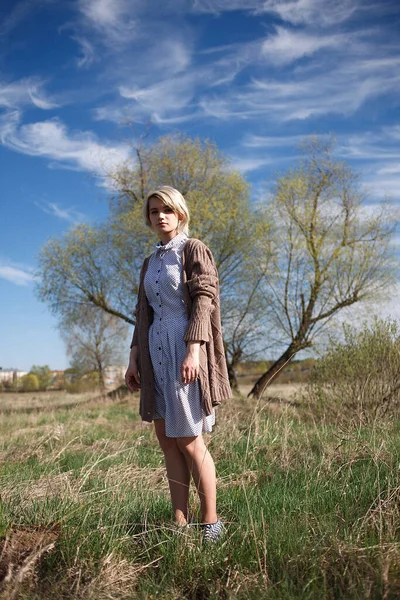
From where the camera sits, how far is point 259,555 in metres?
2.97

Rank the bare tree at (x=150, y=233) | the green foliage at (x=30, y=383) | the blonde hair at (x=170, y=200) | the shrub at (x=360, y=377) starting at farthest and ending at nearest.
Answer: the green foliage at (x=30, y=383), the bare tree at (x=150, y=233), the shrub at (x=360, y=377), the blonde hair at (x=170, y=200)

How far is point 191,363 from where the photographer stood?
10.8 feet

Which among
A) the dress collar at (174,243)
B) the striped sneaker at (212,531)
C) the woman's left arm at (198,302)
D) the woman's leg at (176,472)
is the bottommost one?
the striped sneaker at (212,531)

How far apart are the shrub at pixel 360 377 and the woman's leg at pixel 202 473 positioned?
4.07m

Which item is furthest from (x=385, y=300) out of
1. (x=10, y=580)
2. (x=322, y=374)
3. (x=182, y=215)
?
(x=10, y=580)

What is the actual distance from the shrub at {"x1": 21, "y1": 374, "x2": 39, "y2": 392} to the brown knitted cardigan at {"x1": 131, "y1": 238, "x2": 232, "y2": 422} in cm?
4118

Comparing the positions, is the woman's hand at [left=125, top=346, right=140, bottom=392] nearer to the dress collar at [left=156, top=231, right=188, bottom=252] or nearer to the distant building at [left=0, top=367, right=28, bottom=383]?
the dress collar at [left=156, top=231, right=188, bottom=252]

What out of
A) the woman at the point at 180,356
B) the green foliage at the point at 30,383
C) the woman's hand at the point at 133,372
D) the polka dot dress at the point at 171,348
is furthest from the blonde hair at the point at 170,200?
the green foliage at the point at 30,383

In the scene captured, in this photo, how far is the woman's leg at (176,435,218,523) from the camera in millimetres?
3389

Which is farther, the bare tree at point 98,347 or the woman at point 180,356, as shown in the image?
the bare tree at point 98,347

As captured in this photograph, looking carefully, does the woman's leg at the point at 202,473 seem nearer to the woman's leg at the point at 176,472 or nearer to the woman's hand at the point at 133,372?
the woman's leg at the point at 176,472

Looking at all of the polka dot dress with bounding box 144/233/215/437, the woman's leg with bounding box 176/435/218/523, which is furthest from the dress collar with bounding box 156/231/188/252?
the woman's leg with bounding box 176/435/218/523

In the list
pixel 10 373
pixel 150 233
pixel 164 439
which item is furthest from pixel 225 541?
pixel 10 373

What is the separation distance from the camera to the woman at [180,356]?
11.0ft
